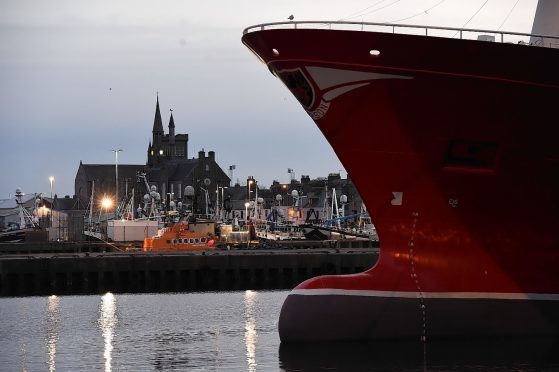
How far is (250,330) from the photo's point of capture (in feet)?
103

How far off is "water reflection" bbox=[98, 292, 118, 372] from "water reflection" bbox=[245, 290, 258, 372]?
3.10 meters

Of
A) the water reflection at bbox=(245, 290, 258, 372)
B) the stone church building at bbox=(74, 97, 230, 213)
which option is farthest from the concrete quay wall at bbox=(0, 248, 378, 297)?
the stone church building at bbox=(74, 97, 230, 213)

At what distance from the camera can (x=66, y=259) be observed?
4850 cm

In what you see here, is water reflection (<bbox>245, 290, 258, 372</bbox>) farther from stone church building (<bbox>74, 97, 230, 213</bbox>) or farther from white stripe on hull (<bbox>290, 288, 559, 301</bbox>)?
stone church building (<bbox>74, 97, 230, 213</bbox>)

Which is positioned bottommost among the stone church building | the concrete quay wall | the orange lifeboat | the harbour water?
the harbour water

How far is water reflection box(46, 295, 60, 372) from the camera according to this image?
26375 mm

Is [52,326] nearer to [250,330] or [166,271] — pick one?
[250,330]

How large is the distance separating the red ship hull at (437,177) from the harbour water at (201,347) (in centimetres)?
48

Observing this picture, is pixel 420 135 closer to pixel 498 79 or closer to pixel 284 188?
pixel 498 79

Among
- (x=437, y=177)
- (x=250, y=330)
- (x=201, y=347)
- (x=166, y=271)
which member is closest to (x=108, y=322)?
(x=250, y=330)

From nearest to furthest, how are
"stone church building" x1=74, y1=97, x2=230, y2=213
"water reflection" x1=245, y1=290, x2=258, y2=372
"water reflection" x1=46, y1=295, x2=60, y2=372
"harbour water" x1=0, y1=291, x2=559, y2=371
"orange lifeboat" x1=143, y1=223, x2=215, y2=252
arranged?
"harbour water" x1=0, y1=291, x2=559, y2=371
"water reflection" x1=245, y1=290, x2=258, y2=372
"water reflection" x1=46, y1=295, x2=60, y2=372
"orange lifeboat" x1=143, y1=223, x2=215, y2=252
"stone church building" x1=74, y1=97, x2=230, y2=213

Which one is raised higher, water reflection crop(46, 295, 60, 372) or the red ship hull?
the red ship hull

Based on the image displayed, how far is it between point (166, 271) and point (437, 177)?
25502mm

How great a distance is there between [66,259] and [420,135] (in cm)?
2719
